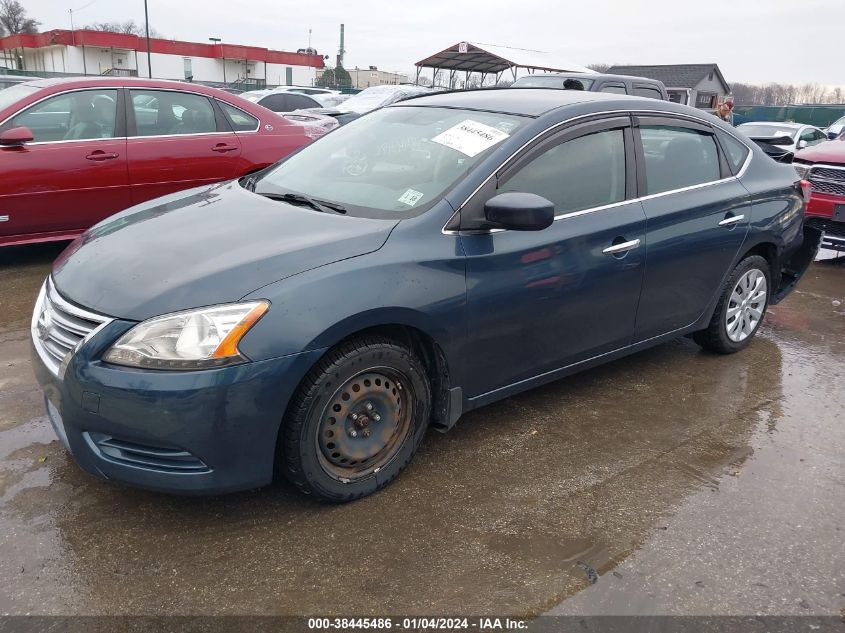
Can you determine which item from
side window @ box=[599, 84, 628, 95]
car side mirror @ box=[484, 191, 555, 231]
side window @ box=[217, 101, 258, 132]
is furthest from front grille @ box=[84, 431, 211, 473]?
side window @ box=[599, 84, 628, 95]

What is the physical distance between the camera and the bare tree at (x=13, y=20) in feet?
240

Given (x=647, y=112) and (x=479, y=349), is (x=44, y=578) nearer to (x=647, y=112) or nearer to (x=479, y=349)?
(x=479, y=349)

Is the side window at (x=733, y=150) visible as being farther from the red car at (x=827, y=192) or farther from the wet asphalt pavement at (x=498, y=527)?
the red car at (x=827, y=192)

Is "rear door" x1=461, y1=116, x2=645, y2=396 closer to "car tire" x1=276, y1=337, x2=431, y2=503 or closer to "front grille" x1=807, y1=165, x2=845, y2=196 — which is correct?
"car tire" x1=276, y1=337, x2=431, y2=503

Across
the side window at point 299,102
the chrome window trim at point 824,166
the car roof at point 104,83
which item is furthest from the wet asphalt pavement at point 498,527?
the side window at point 299,102

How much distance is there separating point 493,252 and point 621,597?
144 centimetres

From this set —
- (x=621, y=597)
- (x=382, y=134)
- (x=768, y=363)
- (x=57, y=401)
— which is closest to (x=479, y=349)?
(x=621, y=597)

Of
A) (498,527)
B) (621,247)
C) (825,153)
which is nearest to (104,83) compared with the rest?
(621,247)

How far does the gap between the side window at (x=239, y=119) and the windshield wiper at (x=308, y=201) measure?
11.3 feet

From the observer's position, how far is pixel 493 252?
9.68 ft

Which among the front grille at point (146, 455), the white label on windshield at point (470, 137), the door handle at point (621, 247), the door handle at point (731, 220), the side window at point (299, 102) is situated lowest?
the front grille at point (146, 455)

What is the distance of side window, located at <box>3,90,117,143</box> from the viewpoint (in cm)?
551

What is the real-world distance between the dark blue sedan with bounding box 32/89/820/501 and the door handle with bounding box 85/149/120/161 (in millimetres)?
2578

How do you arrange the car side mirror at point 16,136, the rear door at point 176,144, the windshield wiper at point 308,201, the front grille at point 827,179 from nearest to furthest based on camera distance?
1. the windshield wiper at point 308,201
2. the car side mirror at point 16,136
3. the rear door at point 176,144
4. the front grille at point 827,179
